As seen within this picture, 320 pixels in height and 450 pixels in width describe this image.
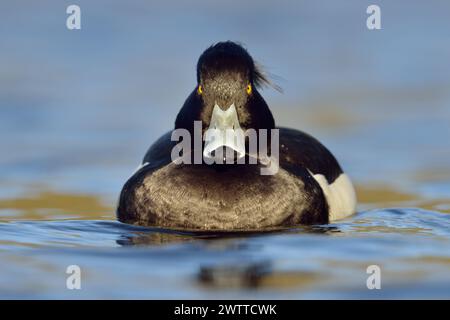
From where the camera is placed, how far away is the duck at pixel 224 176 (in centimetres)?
1028

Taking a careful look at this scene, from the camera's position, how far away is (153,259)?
30.2 ft

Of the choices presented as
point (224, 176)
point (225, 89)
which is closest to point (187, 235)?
point (224, 176)

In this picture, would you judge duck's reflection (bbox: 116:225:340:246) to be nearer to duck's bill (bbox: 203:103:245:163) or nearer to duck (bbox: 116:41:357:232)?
duck (bbox: 116:41:357:232)

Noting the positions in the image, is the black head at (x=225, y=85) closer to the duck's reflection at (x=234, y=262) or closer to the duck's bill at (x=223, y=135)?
the duck's bill at (x=223, y=135)

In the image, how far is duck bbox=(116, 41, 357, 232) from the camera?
1028 cm

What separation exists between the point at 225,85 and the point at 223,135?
47cm

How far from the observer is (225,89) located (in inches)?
412

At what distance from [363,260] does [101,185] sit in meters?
4.70

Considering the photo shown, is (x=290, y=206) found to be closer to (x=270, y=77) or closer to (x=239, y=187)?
(x=239, y=187)

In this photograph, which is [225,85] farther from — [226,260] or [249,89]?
[226,260]

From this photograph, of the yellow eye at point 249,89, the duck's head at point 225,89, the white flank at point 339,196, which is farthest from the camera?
the white flank at point 339,196

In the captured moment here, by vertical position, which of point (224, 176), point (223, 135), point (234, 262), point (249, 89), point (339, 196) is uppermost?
point (249, 89)

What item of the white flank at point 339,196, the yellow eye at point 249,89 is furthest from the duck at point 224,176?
the white flank at point 339,196

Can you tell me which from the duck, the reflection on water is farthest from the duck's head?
the reflection on water
